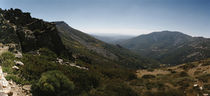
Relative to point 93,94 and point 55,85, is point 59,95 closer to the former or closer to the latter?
point 55,85

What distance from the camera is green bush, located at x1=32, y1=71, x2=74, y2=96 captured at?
9.83 m

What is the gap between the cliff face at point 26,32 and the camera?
25933 millimetres

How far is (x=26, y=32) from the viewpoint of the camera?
108ft

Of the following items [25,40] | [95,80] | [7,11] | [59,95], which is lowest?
[95,80]

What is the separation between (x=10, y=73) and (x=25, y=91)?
123 inches

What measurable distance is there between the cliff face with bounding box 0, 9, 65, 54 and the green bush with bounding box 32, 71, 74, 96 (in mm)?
19973

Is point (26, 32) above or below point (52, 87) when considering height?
above

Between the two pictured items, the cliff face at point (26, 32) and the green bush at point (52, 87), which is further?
the cliff face at point (26, 32)

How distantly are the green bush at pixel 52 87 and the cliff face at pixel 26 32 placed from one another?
65.5 feet

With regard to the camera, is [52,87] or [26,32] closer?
[52,87]

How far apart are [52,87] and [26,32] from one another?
1194 inches

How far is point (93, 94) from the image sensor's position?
12969 millimetres

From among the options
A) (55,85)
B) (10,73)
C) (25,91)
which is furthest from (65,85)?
(10,73)

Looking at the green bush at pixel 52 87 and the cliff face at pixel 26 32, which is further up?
the cliff face at pixel 26 32
